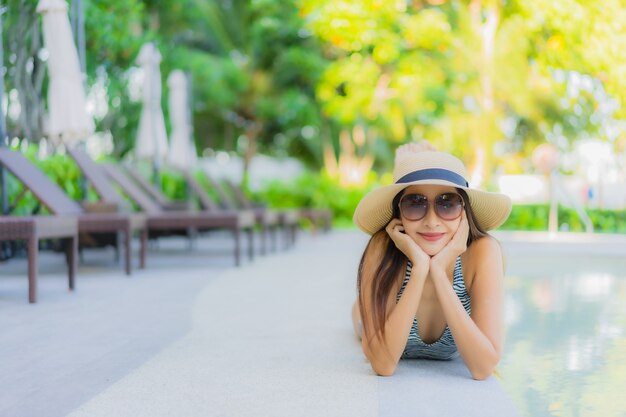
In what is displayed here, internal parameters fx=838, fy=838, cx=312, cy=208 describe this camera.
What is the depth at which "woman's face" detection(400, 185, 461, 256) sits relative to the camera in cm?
282

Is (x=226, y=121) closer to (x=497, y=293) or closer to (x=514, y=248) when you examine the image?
(x=514, y=248)

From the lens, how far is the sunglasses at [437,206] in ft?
9.28

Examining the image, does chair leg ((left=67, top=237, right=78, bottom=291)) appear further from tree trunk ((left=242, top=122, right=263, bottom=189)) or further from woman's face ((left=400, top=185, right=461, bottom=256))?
tree trunk ((left=242, top=122, right=263, bottom=189))

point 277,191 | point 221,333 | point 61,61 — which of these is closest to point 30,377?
point 221,333

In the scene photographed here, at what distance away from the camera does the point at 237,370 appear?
10.3 feet

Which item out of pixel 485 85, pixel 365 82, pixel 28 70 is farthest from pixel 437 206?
pixel 365 82

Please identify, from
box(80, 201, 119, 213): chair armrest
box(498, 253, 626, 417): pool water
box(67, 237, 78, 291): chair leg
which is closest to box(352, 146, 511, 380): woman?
box(498, 253, 626, 417): pool water

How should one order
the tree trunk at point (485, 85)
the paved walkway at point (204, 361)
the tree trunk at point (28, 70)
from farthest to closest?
the tree trunk at point (485, 85)
the tree trunk at point (28, 70)
the paved walkway at point (204, 361)

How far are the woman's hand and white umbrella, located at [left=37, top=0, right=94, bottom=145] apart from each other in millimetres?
6081

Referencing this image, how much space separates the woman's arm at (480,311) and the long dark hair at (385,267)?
9cm

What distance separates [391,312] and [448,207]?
41 cm

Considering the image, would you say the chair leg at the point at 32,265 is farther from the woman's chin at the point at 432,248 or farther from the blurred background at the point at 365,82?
the blurred background at the point at 365,82

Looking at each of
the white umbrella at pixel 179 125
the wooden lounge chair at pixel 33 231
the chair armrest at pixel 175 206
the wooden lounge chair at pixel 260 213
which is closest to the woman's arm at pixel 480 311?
the wooden lounge chair at pixel 33 231

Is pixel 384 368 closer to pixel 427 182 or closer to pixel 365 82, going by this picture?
pixel 427 182
